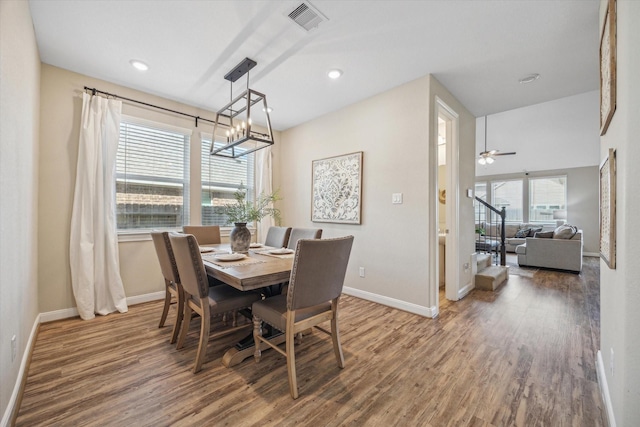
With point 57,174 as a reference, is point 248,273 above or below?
below

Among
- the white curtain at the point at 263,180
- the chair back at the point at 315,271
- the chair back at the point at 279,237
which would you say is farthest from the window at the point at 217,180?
the chair back at the point at 315,271

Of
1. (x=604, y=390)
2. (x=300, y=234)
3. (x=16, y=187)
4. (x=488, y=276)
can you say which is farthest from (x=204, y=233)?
(x=488, y=276)

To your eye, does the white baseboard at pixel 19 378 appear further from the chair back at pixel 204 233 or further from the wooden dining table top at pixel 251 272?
the chair back at pixel 204 233

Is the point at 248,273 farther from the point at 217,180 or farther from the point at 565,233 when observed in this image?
the point at 565,233

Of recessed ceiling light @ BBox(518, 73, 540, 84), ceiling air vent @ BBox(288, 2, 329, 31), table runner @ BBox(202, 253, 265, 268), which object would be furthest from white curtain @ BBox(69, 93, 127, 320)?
recessed ceiling light @ BBox(518, 73, 540, 84)

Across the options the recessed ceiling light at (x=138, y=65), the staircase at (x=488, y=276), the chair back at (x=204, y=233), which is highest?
the recessed ceiling light at (x=138, y=65)

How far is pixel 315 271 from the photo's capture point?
5.58 ft

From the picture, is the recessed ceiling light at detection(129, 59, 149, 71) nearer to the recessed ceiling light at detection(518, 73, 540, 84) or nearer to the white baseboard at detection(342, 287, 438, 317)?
the white baseboard at detection(342, 287, 438, 317)

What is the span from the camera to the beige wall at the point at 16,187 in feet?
4.53

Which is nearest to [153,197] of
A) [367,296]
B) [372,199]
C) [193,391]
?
[193,391]

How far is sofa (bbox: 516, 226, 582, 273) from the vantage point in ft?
16.2

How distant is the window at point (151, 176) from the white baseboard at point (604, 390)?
424cm

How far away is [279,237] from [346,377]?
186 centimetres

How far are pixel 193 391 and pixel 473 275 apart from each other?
3.91 m
